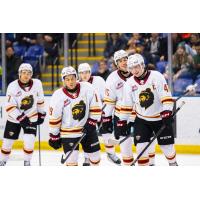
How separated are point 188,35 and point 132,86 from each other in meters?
1.26

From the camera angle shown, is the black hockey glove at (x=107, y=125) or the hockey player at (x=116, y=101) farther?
the black hockey glove at (x=107, y=125)

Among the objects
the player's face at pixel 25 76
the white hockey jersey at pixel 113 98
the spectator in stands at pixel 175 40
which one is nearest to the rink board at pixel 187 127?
the player's face at pixel 25 76

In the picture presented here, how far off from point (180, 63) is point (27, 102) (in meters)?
1.49

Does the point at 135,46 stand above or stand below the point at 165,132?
above

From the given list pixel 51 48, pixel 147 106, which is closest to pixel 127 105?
pixel 147 106

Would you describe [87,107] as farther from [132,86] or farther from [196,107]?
[196,107]

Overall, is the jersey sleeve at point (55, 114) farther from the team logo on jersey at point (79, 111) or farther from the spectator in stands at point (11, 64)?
the spectator in stands at point (11, 64)

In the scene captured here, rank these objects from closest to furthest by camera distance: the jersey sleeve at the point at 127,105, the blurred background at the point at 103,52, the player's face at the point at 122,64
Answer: the jersey sleeve at the point at 127,105 → the player's face at the point at 122,64 → the blurred background at the point at 103,52

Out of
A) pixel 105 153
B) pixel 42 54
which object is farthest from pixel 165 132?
pixel 42 54

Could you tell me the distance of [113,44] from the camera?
886cm

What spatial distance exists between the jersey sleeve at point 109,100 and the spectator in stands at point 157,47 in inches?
28.6

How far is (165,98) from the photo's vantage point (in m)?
7.71

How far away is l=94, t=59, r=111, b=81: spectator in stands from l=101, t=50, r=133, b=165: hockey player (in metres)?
0.19

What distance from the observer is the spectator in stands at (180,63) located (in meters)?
8.81
